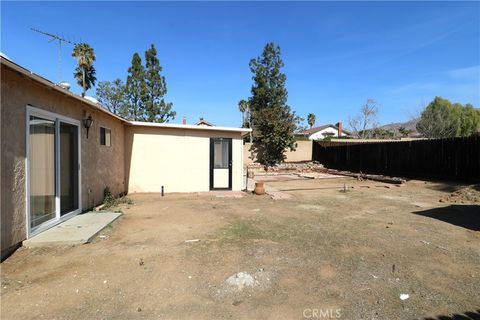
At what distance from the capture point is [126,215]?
727 centimetres

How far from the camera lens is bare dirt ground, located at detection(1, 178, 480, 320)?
3055 mm

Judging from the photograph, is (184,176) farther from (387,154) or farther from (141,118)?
(141,118)

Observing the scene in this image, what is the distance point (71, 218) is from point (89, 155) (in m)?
1.70

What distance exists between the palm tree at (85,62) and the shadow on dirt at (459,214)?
80.3ft

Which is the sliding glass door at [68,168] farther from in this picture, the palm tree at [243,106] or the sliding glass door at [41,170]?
the palm tree at [243,106]

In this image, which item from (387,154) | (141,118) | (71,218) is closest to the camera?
(71,218)

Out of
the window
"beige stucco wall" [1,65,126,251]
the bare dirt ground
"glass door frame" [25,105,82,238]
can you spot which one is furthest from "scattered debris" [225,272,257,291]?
the window

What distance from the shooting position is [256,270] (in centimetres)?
398

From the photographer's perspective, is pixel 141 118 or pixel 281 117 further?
pixel 141 118

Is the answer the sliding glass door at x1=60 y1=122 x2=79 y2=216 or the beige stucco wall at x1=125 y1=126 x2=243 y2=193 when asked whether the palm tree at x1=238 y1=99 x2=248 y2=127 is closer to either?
the beige stucco wall at x1=125 y1=126 x2=243 y2=193

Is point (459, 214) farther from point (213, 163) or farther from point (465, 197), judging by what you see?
point (213, 163)

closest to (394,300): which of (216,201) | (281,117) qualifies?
(216,201)

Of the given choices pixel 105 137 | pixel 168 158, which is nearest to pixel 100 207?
pixel 105 137

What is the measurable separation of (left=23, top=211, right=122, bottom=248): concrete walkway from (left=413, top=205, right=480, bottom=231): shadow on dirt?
720 cm
